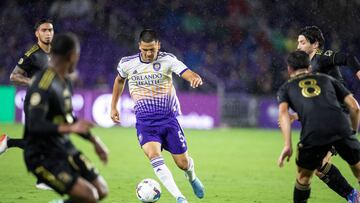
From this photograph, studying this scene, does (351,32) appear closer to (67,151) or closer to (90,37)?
(90,37)

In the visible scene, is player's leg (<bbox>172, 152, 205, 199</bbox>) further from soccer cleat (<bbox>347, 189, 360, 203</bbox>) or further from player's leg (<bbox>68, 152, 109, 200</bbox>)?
player's leg (<bbox>68, 152, 109, 200</bbox>)

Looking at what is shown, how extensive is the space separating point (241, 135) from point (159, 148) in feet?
41.5

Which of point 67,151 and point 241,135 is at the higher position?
point 67,151

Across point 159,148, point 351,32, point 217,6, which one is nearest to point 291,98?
point 159,148

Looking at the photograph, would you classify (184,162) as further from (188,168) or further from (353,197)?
(353,197)

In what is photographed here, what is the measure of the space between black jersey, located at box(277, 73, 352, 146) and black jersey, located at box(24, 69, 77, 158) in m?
2.37

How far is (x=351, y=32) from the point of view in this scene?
20.1 m

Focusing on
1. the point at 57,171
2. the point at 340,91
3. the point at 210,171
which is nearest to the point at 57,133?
the point at 57,171

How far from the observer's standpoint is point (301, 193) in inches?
290

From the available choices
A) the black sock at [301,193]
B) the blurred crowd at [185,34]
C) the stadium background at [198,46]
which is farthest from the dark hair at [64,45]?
the blurred crowd at [185,34]

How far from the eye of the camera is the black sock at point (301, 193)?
7.32 metres

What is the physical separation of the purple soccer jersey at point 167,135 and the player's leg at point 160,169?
0.11 metres

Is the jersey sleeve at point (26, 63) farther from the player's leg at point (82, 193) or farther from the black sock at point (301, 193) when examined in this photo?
the black sock at point (301, 193)

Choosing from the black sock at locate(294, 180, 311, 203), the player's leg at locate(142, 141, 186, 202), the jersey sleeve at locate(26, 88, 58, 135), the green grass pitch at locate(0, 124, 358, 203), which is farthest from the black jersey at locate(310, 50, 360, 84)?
the jersey sleeve at locate(26, 88, 58, 135)
